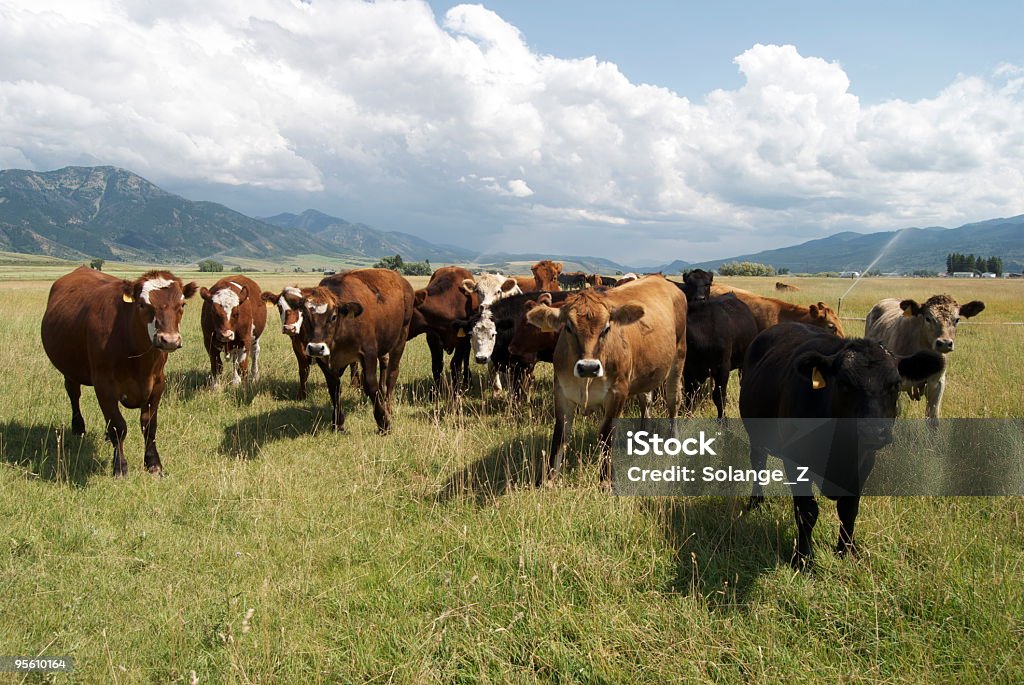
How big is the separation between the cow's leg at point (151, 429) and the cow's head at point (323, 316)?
1.81m

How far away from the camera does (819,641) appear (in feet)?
11.4

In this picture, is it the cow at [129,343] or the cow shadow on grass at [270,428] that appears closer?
the cow at [129,343]

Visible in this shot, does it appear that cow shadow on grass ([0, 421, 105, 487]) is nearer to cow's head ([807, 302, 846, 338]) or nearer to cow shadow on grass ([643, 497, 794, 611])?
cow shadow on grass ([643, 497, 794, 611])

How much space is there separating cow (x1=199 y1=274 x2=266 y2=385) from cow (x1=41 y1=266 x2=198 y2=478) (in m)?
3.38

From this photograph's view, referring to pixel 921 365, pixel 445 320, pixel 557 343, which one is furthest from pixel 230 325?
→ pixel 921 365

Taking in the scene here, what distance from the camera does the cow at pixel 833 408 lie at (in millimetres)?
3801

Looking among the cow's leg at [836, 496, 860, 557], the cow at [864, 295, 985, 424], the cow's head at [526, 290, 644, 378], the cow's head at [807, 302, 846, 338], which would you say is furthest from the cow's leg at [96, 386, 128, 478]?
the cow's head at [807, 302, 846, 338]

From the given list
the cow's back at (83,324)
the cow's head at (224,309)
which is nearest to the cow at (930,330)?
the cow's back at (83,324)

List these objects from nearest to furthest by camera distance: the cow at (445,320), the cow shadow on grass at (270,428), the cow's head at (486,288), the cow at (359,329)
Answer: the cow shadow on grass at (270,428)
the cow at (359,329)
the cow's head at (486,288)
the cow at (445,320)

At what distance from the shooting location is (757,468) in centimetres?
525

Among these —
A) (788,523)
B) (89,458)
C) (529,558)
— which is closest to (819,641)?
(788,523)

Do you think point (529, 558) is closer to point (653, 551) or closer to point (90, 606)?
point (653, 551)

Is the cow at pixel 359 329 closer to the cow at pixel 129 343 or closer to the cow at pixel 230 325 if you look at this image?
the cow at pixel 129 343

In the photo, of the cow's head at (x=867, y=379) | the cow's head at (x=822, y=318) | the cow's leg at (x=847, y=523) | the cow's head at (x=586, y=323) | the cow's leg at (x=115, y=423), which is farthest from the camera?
the cow's head at (x=822, y=318)
